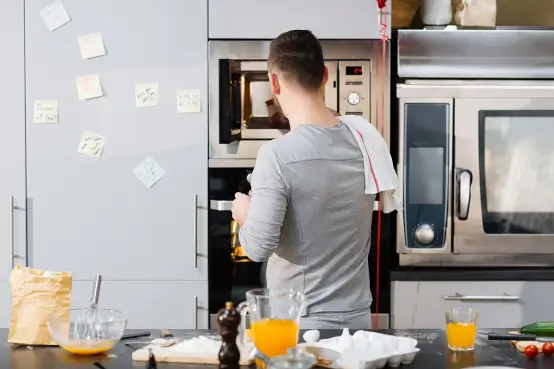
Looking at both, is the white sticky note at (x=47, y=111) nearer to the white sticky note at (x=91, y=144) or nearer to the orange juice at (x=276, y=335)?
the white sticky note at (x=91, y=144)

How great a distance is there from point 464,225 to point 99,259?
144 centimetres

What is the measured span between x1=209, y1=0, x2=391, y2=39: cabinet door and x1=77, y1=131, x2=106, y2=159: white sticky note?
23.7 inches

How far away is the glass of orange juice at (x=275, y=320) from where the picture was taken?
1762 mm

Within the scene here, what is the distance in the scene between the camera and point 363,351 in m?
1.87

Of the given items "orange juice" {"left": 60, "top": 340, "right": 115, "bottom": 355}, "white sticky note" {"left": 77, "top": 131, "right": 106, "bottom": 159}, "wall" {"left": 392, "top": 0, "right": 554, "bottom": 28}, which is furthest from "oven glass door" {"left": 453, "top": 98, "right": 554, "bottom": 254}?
"orange juice" {"left": 60, "top": 340, "right": 115, "bottom": 355}

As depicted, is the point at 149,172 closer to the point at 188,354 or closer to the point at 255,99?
the point at 255,99

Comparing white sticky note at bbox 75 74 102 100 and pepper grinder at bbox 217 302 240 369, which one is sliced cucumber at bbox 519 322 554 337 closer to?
pepper grinder at bbox 217 302 240 369

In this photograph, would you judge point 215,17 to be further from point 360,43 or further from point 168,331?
point 168,331

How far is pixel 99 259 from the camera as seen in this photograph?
136 inches

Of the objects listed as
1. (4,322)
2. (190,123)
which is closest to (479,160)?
(190,123)

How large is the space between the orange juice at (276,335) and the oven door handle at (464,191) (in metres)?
1.76

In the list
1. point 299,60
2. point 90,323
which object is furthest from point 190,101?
point 90,323

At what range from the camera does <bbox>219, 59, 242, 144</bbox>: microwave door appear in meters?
3.38

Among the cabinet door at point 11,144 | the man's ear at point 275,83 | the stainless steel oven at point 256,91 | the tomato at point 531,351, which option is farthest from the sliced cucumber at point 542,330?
the cabinet door at point 11,144
